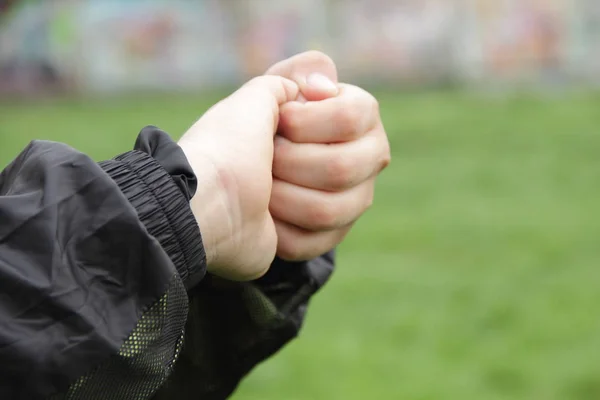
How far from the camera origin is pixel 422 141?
6977 mm

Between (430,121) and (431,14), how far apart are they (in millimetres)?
2952

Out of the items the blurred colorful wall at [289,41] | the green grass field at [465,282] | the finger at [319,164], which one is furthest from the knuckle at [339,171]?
the blurred colorful wall at [289,41]

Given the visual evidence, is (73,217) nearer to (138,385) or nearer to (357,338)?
(138,385)

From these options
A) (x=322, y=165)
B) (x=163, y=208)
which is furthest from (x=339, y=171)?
(x=163, y=208)

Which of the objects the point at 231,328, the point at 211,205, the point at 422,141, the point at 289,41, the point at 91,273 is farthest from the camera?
the point at 289,41

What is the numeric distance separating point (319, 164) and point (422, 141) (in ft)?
19.5

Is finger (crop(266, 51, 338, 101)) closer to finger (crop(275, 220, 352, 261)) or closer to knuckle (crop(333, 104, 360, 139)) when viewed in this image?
knuckle (crop(333, 104, 360, 139))

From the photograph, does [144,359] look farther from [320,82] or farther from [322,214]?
[320,82]

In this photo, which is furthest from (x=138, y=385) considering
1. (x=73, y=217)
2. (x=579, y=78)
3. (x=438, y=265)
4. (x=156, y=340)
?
(x=579, y=78)

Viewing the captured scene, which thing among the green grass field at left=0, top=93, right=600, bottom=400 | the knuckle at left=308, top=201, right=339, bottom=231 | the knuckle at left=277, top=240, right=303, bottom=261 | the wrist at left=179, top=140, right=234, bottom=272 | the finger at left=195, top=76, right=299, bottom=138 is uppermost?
the finger at left=195, top=76, right=299, bottom=138

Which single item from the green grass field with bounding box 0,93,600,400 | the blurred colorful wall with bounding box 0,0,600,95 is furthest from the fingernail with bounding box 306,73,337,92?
the blurred colorful wall with bounding box 0,0,600,95

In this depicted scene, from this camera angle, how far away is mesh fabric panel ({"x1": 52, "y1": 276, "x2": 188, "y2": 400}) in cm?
78

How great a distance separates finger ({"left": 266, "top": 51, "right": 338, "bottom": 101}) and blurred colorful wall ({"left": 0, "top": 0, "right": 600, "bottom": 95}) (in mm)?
8927

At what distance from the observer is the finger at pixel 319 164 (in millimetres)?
1082
